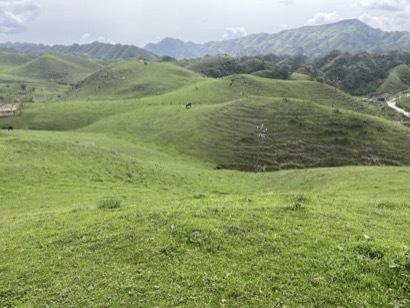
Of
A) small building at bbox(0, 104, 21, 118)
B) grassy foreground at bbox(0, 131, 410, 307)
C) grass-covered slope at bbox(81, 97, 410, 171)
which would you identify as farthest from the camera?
small building at bbox(0, 104, 21, 118)

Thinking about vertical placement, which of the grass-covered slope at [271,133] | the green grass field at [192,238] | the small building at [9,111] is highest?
the green grass field at [192,238]

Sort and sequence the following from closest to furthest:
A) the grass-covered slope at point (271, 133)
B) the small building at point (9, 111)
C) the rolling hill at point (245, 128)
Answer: the grass-covered slope at point (271, 133) < the rolling hill at point (245, 128) < the small building at point (9, 111)

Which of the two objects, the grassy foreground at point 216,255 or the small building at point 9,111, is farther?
the small building at point 9,111

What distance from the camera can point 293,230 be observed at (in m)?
20.8

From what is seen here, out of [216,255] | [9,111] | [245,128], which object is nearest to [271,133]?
[245,128]

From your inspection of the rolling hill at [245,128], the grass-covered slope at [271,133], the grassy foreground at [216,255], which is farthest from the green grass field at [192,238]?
the rolling hill at [245,128]

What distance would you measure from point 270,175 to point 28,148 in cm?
3027

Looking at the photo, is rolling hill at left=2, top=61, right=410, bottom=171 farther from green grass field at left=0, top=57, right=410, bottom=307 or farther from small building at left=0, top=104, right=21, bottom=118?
green grass field at left=0, top=57, right=410, bottom=307

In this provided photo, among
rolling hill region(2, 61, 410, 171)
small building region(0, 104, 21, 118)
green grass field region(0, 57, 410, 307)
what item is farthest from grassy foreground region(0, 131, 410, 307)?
small building region(0, 104, 21, 118)

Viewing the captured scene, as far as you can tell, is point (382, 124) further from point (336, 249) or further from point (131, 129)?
point (336, 249)

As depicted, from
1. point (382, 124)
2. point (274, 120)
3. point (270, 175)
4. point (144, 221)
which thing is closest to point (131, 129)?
point (274, 120)

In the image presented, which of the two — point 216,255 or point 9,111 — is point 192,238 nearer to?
→ point 216,255

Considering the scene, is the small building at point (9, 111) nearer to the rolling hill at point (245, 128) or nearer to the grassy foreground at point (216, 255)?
the rolling hill at point (245, 128)

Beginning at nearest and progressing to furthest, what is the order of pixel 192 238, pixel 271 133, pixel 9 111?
pixel 192 238, pixel 271 133, pixel 9 111
